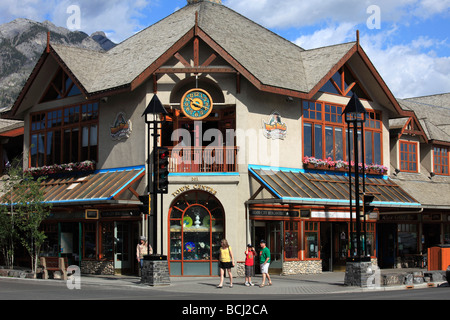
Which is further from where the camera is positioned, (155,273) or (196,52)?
(196,52)

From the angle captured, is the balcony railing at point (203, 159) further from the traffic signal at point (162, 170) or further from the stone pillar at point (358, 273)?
the stone pillar at point (358, 273)

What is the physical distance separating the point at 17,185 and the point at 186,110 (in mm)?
8321

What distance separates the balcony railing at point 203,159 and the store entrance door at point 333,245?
597 cm

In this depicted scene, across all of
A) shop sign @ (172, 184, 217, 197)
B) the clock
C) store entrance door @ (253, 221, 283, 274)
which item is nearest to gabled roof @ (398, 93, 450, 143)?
store entrance door @ (253, 221, 283, 274)

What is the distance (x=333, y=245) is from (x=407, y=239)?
6.34 metres

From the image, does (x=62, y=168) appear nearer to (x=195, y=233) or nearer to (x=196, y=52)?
(x=195, y=233)

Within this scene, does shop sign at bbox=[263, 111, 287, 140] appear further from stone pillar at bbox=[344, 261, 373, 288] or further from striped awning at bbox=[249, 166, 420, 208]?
stone pillar at bbox=[344, 261, 373, 288]

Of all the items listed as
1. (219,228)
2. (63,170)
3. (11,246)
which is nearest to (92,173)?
(63,170)

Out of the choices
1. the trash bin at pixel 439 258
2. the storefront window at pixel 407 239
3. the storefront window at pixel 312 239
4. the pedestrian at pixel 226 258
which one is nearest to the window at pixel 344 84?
the storefront window at pixel 312 239

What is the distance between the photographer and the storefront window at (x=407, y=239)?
35.8 metres

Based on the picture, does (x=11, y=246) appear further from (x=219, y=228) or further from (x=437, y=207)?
(x=437, y=207)

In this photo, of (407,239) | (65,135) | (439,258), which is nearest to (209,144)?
(65,135)

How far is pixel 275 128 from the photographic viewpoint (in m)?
30.2

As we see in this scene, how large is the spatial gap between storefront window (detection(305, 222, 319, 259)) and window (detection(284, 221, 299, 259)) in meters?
0.67
